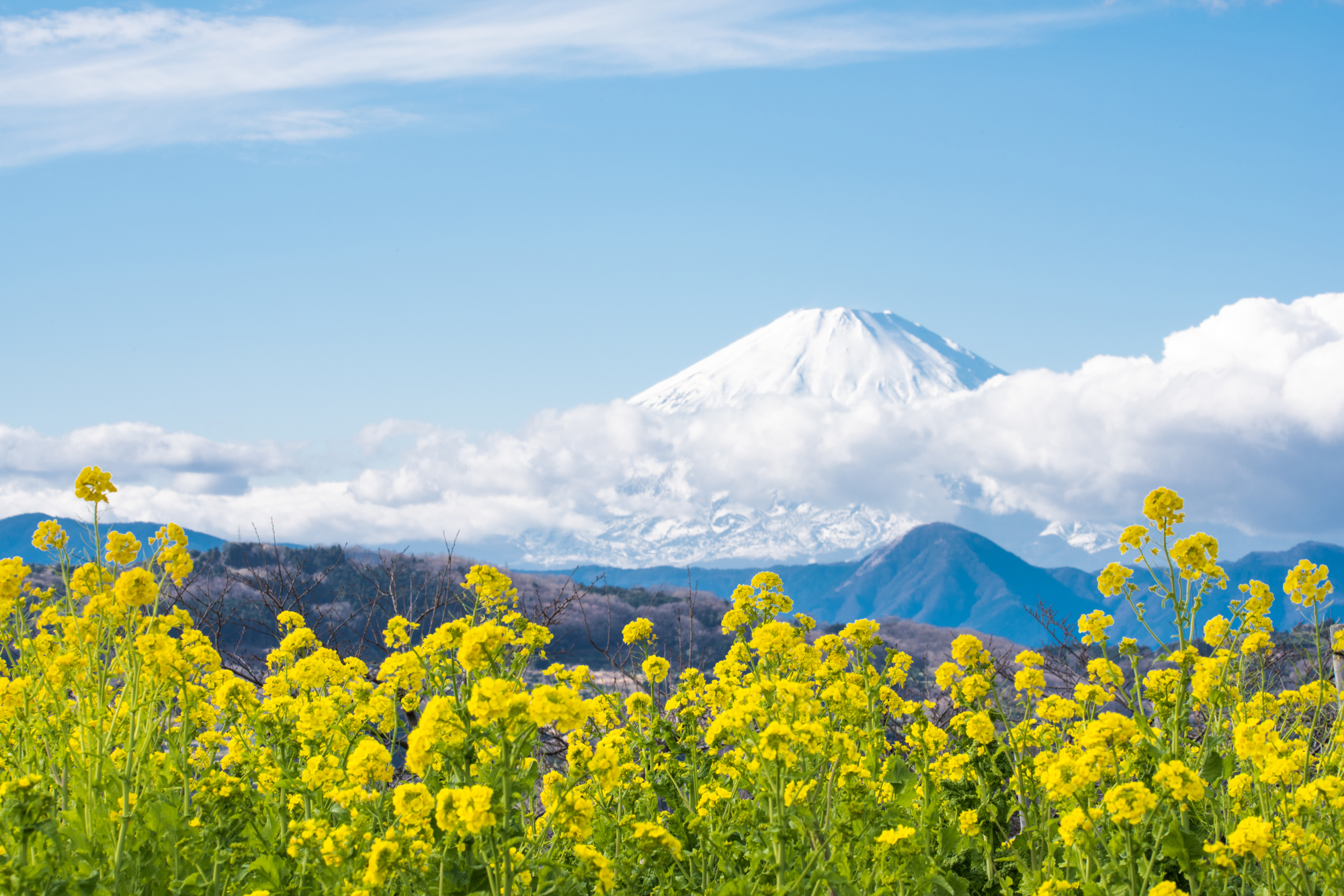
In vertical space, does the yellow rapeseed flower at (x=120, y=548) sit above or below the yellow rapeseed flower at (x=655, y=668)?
above

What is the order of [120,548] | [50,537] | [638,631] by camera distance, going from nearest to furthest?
1. [120,548]
2. [50,537]
3. [638,631]

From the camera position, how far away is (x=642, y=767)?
4770 mm

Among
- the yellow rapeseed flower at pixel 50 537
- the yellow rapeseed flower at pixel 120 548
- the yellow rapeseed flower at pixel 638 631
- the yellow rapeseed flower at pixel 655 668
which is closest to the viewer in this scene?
the yellow rapeseed flower at pixel 120 548

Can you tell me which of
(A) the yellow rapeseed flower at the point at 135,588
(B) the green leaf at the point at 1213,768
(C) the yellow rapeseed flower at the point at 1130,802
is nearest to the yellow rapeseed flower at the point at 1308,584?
(B) the green leaf at the point at 1213,768

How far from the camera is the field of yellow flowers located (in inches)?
133

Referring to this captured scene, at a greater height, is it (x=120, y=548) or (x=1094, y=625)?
(x=120, y=548)

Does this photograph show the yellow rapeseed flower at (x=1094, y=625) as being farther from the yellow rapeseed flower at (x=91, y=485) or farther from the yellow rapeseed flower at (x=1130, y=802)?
the yellow rapeseed flower at (x=91, y=485)

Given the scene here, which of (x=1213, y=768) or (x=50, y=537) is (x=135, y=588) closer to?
(x=50, y=537)

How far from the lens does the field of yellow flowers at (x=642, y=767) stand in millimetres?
3375

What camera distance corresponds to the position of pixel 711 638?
3441 centimetres

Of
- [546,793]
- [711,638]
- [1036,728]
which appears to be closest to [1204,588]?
[1036,728]

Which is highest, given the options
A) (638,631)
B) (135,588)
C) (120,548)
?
(120,548)

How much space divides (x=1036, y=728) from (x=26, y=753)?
5.28 m

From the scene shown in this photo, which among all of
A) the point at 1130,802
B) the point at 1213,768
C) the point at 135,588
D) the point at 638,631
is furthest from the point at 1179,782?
the point at 135,588
